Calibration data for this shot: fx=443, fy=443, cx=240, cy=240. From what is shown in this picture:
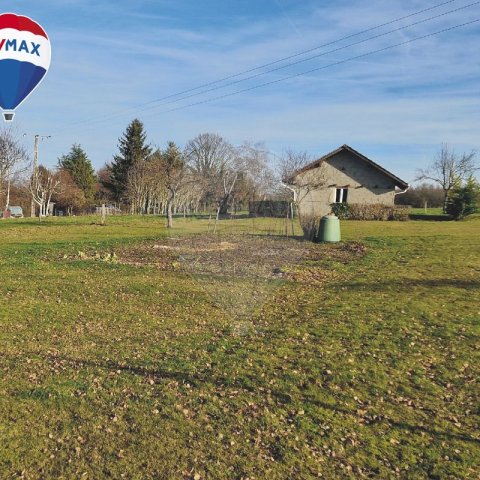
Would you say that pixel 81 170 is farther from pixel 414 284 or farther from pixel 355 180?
pixel 414 284

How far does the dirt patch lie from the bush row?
900 inches

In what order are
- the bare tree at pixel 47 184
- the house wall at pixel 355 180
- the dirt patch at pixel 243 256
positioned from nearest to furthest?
the dirt patch at pixel 243 256, the house wall at pixel 355 180, the bare tree at pixel 47 184

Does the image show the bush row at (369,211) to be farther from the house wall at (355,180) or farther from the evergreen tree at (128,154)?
the evergreen tree at (128,154)

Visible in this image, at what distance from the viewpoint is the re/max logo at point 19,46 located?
14078 mm

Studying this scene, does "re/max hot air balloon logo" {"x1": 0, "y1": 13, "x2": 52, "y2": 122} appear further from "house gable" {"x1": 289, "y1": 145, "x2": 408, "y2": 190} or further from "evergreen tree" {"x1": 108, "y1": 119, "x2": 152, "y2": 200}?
"evergreen tree" {"x1": 108, "y1": 119, "x2": 152, "y2": 200}

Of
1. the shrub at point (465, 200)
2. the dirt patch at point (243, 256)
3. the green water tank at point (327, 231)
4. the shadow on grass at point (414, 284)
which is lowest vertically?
the shadow on grass at point (414, 284)

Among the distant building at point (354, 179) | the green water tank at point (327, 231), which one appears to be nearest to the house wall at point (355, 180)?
the distant building at point (354, 179)

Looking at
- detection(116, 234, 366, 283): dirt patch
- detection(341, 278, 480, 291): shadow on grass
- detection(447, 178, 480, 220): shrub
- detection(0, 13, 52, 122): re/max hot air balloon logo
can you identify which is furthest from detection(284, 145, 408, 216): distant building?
detection(0, 13, 52, 122): re/max hot air balloon logo

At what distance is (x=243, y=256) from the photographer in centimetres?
1379

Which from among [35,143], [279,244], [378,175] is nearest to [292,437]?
[279,244]

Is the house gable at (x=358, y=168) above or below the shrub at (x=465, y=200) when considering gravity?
above

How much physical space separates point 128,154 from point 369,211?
38.2m

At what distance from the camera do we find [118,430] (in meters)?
4.63

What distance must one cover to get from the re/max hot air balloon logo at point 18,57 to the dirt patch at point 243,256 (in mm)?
6494
